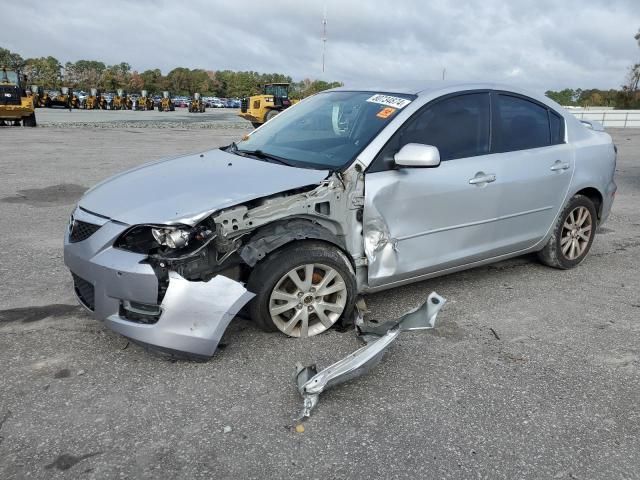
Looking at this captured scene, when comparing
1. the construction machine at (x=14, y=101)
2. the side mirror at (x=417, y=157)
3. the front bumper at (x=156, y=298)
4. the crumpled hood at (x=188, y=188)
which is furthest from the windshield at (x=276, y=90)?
the front bumper at (x=156, y=298)

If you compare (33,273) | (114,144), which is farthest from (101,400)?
(114,144)

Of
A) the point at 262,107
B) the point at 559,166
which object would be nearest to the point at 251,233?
the point at 559,166

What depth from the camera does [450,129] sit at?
3996 millimetres

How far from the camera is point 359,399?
2.86 meters

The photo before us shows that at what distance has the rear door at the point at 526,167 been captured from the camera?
165 inches

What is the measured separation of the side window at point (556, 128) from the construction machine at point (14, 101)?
2280 centimetres

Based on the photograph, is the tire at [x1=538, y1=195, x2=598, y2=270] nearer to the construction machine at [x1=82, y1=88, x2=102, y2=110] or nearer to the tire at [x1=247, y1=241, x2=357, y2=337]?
the tire at [x1=247, y1=241, x2=357, y2=337]

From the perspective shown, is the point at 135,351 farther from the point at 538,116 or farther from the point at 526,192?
the point at 538,116

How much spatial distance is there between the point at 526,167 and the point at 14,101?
23.2 meters

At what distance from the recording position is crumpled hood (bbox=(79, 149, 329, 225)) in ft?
10.1

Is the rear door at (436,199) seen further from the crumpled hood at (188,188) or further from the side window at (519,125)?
the crumpled hood at (188,188)

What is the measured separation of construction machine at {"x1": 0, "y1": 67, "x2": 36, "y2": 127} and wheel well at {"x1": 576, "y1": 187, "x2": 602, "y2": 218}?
23.0m

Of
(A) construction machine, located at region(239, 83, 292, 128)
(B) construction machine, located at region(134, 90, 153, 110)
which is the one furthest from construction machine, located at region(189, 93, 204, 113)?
(A) construction machine, located at region(239, 83, 292, 128)

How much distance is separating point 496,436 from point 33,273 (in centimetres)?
381
